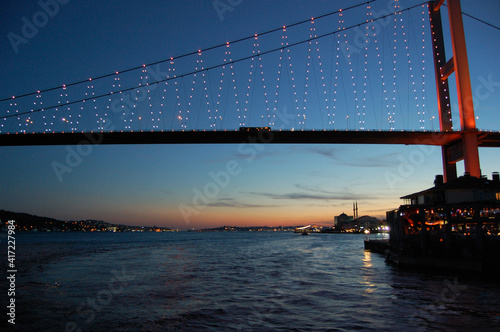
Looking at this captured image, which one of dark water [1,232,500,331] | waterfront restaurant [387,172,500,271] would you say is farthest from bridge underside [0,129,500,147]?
dark water [1,232,500,331]

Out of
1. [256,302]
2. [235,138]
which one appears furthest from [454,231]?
[235,138]

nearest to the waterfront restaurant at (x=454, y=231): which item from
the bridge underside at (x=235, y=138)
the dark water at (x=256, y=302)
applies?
the dark water at (x=256, y=302)

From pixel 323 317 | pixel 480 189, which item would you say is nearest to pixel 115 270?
pixel 323 317

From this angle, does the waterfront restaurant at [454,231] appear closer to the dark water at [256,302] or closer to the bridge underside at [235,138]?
the dark water at [256,302]

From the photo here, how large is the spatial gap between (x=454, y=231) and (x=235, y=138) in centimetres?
2505

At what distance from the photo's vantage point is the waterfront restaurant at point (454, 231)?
2047cm

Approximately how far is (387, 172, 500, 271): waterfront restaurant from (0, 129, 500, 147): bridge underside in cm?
1046

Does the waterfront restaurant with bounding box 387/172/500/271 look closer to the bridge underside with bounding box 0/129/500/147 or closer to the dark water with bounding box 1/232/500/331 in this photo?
the dark water with bounding box 1/232/500/331

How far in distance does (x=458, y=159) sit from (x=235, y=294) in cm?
3264

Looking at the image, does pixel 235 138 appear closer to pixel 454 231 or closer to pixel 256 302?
pixel 454 231

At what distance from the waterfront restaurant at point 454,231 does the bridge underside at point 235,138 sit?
10.5m

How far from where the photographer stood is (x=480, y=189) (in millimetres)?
26891

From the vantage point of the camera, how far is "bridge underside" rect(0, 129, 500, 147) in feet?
131

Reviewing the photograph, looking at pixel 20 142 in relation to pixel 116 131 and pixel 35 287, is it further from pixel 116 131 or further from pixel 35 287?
pixel 35 287
